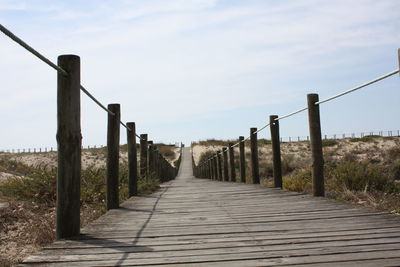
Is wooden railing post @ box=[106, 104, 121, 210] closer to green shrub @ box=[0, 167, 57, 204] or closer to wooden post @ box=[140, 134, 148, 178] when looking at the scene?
green shrub @ box=[0, 167, 57, 204]

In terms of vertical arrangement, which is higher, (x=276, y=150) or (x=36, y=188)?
(x=276, y=150)

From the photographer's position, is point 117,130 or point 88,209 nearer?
point 117,130

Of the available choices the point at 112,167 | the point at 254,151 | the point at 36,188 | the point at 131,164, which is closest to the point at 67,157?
the point at 112,167

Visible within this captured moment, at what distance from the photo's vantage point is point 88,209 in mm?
6242

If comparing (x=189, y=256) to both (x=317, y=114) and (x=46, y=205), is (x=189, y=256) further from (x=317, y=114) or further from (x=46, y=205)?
(x=46, y=205)

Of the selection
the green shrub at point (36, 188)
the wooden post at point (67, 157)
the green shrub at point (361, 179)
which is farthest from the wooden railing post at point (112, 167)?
the green shrub at point (361, 179)

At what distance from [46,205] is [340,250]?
6.01m

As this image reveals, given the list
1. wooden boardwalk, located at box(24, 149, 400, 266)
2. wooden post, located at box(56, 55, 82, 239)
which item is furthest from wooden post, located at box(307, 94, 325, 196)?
wooden post, located at box(56, 55, 82, 239)

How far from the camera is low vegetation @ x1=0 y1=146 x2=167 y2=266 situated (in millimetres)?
4625

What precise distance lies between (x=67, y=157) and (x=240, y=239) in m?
1.31

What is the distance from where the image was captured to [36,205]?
7.09 metres

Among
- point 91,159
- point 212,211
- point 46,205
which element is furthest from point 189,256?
point 91,159

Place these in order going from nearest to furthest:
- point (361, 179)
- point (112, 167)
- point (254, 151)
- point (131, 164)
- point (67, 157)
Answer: point (67, 157) < point (112, 167) < point (131, 164) < point (254, 151) < point (361, 179)

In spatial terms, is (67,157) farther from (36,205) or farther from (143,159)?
(143,159)
